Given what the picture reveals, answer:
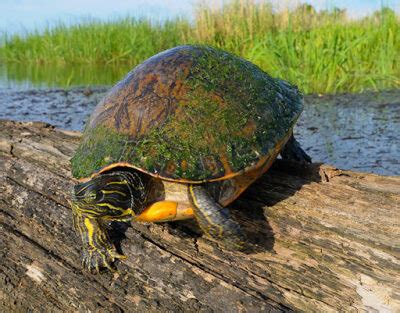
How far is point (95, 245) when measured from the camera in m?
2.38

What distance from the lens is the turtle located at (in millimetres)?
2223

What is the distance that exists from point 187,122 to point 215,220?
1.78ft

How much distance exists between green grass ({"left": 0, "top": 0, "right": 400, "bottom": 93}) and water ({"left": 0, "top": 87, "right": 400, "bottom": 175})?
2.46 feet

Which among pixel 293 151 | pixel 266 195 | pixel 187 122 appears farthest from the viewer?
pixel 293 151

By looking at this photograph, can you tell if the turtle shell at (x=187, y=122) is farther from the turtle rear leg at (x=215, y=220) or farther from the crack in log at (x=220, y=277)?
the crack in log at (x=220, y=277)

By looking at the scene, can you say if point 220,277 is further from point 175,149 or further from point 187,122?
point 187,122

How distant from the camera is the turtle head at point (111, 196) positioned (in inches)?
83.9

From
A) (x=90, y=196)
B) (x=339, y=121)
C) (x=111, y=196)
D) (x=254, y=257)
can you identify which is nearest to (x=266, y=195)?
(x=254, y=257)

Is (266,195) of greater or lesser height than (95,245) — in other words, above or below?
above

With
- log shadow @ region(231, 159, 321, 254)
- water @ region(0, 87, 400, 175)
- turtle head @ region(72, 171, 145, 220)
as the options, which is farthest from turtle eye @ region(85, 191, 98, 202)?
water @ region(0, 87, 400, 175)

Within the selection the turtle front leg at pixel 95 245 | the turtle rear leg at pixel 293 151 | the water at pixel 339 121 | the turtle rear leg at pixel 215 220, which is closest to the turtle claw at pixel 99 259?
the turtle front leg at pixel 95 245

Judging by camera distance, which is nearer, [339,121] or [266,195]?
[266,195]

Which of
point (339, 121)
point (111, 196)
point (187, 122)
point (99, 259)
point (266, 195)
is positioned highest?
point (187, 122)

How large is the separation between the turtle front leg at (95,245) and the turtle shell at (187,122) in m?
0.27
